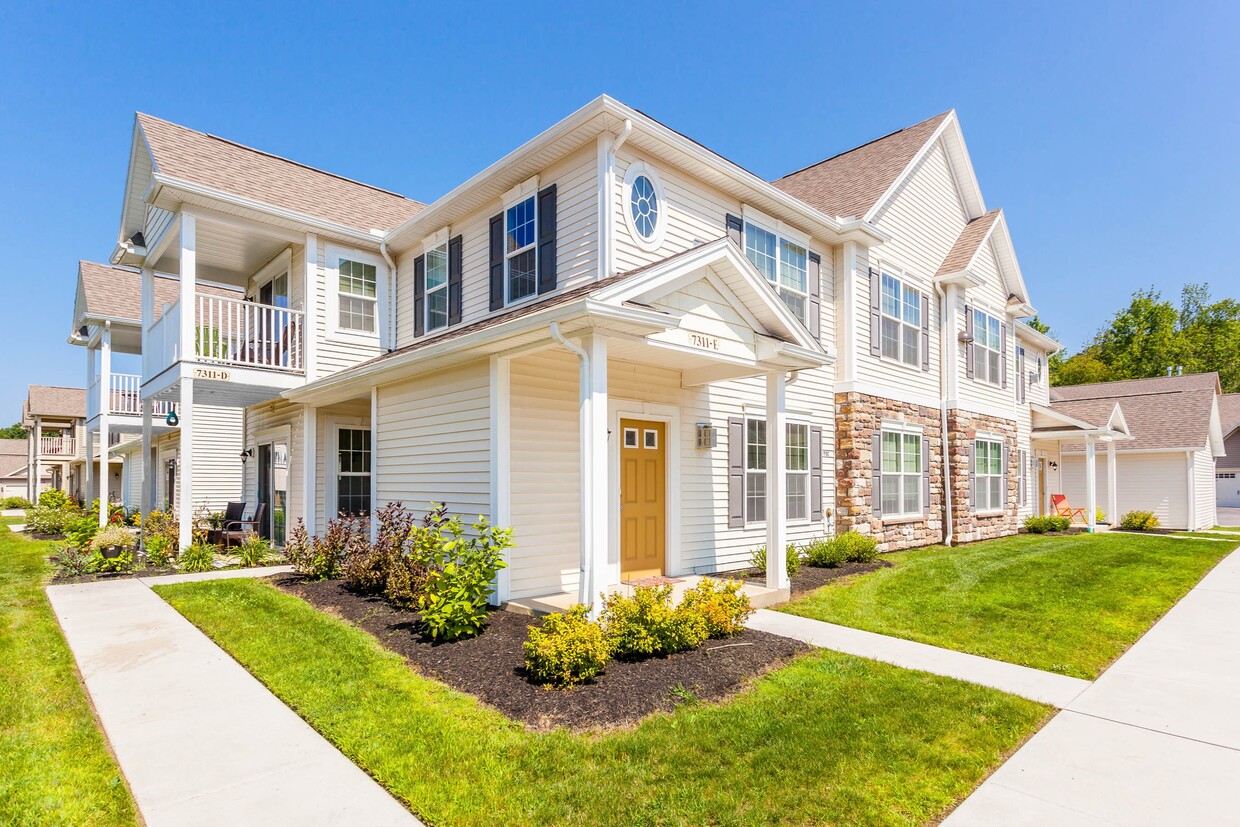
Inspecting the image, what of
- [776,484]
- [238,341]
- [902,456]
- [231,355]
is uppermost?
[238,341]

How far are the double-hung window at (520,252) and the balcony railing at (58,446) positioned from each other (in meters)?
37.7

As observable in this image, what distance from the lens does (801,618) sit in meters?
7.41

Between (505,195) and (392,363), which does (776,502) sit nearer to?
(392,363)

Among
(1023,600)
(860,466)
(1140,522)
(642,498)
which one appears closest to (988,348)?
(860,466)

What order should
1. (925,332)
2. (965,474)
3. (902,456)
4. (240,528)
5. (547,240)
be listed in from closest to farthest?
(547,240) < (902,456) < (240,528) < (925,332) < (965,474)

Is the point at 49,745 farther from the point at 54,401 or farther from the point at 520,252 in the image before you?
the point at 54,401

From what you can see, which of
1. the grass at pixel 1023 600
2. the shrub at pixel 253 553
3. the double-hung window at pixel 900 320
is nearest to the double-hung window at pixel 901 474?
the grass at pixel 1023 600

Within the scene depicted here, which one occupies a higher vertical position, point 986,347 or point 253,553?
point 986,347

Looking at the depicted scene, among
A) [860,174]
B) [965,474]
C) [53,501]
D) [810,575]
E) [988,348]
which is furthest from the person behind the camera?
[53,501]

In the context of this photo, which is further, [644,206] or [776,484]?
[644,206]

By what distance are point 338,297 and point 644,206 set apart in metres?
6.67

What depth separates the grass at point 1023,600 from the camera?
6.39m

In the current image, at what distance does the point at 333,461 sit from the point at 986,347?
1539 centimetres

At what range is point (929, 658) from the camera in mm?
5902
